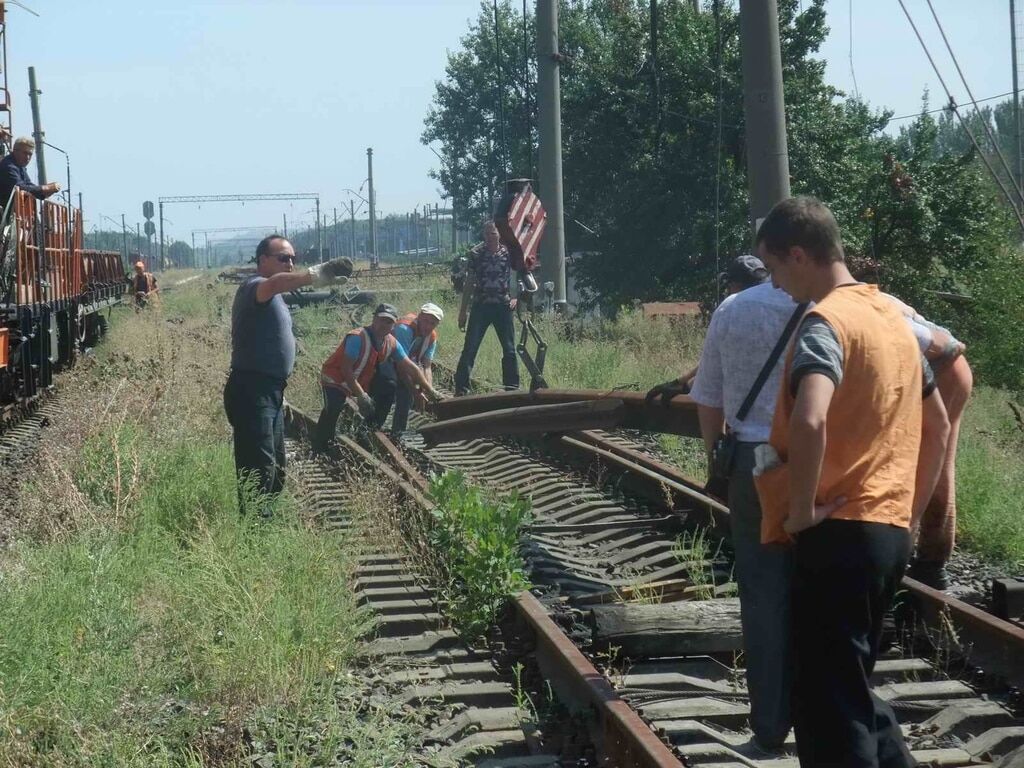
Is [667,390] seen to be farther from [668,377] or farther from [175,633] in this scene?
[668,377]

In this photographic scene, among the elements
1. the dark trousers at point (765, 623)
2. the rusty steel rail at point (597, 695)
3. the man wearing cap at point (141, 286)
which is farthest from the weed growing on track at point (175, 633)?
the man wearing cap at point (141, 286)

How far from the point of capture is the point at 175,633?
5773 mm

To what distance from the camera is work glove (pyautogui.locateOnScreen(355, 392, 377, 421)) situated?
12144 mm

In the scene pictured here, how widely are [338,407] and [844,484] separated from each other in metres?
8.90

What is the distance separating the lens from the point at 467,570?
6.58 metres

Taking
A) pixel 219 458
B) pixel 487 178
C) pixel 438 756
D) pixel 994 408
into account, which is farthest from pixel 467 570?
pixel 487 178

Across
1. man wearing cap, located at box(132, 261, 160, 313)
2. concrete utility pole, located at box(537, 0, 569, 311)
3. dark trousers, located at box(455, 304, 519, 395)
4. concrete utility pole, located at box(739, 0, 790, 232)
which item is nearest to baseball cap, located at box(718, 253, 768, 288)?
concrete utility pole, located at box(739, 0, 790, 232)

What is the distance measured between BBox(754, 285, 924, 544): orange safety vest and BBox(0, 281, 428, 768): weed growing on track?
187cm

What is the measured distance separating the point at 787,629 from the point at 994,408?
9.58 metres

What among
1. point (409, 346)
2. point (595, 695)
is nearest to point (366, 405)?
point (409, 346)

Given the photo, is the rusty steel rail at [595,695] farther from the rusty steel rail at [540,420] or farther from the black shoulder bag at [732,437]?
the rusty steel rail at [540,420]

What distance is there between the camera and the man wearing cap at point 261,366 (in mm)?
7918

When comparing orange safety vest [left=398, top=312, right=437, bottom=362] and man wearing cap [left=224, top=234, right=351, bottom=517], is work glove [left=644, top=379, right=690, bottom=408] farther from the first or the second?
orange safety vest [left=398, top=312, right=437, bottom=362]

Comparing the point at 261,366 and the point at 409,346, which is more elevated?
the point at 261,366
